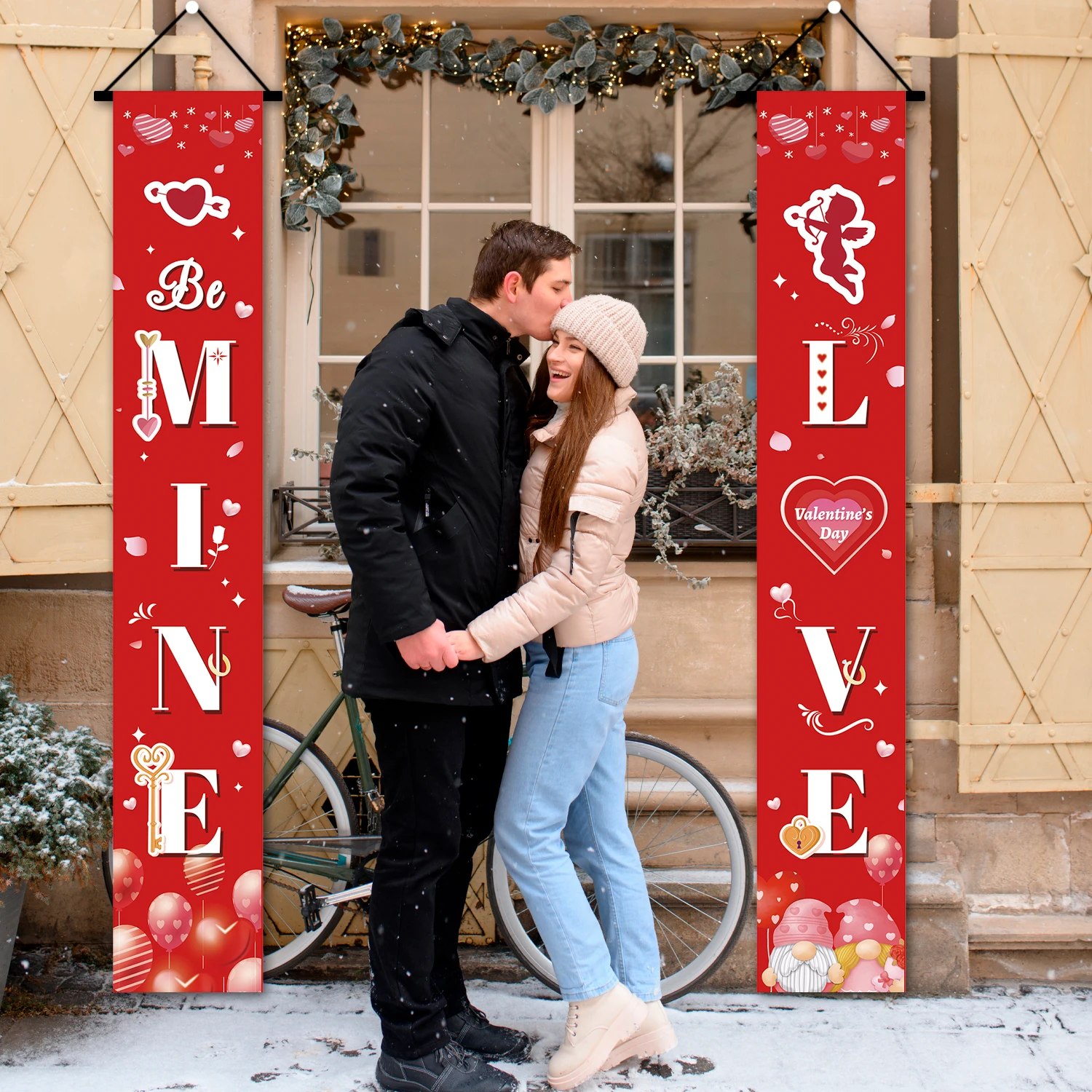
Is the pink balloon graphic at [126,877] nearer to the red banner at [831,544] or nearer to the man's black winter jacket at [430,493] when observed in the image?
the man's black winter jacket at [430,493]

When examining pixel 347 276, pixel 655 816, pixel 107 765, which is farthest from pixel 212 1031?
pixel 347 276

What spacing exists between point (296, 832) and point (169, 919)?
0.47 m

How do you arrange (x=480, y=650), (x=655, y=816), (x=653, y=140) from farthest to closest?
(x=653, y=140) < (x=655, y=816) < (x=480, y=650)

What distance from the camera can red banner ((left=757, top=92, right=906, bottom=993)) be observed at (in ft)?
10.2

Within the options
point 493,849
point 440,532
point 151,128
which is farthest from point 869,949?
point 151,128

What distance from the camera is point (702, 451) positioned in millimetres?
3398

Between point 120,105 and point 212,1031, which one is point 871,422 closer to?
point 120,105

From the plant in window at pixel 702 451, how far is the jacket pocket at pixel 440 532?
964 mm

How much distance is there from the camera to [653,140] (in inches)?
147

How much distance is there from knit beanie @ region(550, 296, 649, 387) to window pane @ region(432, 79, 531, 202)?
131 centimetres

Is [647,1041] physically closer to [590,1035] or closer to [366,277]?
[590,1035]

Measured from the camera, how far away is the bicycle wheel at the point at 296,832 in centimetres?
328

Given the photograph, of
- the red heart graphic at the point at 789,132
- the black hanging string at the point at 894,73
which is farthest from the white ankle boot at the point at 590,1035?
the black hanging string at the point at 894,73

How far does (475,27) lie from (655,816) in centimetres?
267
